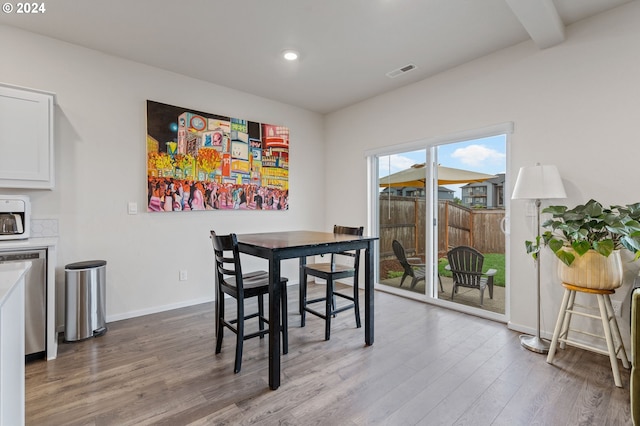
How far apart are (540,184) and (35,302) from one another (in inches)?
158

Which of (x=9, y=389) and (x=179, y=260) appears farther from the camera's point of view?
(x=179, y=260)

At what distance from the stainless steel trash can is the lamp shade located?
376cm

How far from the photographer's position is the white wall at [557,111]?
233 cm

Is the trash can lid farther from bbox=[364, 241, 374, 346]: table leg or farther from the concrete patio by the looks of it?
the concrete patio

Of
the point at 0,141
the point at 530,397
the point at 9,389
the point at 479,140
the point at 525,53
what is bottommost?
the point at 530,397

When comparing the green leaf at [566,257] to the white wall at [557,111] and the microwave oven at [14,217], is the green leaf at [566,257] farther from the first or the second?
the microwave oven at [14,217]

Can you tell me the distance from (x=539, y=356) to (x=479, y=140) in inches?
83.2

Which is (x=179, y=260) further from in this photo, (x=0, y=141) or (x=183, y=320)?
(x=0, y=141)

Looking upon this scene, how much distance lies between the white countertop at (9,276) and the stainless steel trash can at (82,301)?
4.79ft

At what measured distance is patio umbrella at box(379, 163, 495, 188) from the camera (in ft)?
11.0

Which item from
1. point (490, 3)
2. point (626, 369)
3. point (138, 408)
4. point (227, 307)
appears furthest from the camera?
point (227, 307)

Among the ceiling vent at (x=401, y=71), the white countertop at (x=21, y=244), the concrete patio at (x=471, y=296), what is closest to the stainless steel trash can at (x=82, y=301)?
the white countertop at (x=21, y=244)

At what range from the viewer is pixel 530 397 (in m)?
1.87

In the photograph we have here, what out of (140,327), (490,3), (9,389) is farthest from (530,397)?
(140,327)
